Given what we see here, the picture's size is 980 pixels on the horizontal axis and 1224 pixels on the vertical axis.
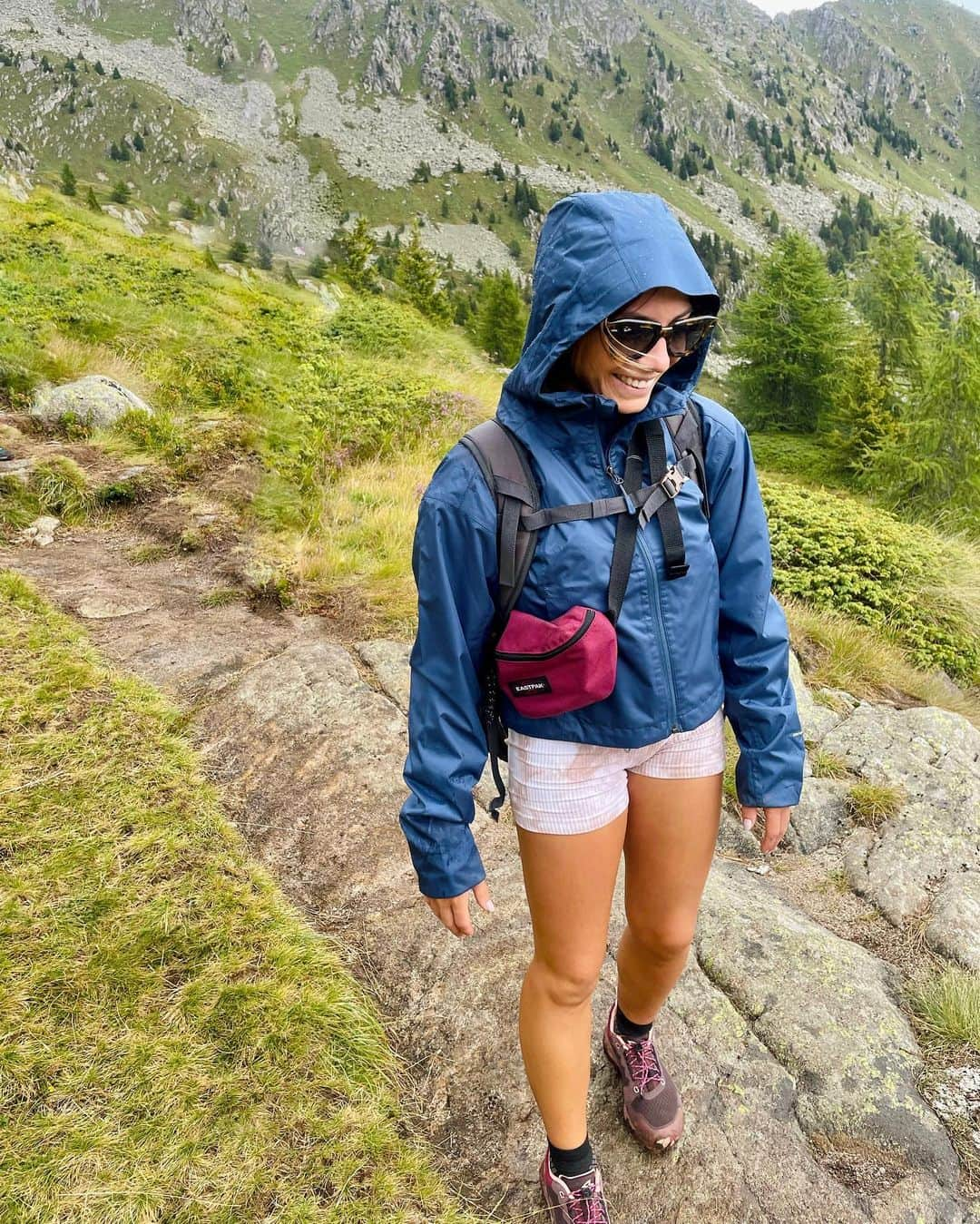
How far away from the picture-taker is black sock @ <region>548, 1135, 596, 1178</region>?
5.91ft

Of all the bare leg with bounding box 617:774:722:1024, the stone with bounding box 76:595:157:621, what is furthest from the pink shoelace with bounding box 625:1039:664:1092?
the stone with bounding box 76:595:157:621

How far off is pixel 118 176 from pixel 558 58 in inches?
4681

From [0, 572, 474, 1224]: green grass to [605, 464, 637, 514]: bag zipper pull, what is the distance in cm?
187

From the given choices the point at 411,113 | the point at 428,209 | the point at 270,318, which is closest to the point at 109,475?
the point at 270,318

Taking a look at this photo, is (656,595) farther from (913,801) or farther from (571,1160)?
(913,801)

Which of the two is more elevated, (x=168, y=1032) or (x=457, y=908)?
(x=457, y=908)

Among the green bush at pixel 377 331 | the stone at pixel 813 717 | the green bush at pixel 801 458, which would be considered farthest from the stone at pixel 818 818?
the green bush at pixel 801 458

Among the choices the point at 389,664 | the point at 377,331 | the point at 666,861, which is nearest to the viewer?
the point at 666,861

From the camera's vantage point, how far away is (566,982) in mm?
1683

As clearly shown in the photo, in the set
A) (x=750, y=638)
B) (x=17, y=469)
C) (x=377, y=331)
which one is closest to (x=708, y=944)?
(x=750, y=638)

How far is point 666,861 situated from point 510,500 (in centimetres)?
99

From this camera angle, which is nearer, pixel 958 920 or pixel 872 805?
pixel 958 920

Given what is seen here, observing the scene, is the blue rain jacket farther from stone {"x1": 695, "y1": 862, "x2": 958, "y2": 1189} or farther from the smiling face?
stone {"x1": 695, "y1": 862, "x2": 958, "y2": 1189}

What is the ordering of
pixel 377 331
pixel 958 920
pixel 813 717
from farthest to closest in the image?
pixel 377 331 < pixel 813 717 < pixel 958 920
